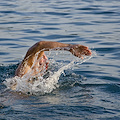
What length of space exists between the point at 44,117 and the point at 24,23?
8.58m

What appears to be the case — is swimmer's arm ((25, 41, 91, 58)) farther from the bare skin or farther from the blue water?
the blue water

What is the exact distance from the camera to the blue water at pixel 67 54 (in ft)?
17.8

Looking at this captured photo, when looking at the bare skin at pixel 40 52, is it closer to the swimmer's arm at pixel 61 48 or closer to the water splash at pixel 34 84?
the swimmer's arm at pixel 61 48

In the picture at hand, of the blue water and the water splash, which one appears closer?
the blue water

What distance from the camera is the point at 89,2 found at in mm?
17781

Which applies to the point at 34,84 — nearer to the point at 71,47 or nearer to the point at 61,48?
the point at 61,48

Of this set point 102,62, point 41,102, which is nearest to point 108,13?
point 102,62

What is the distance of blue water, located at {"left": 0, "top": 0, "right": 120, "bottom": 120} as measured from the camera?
17.8ft

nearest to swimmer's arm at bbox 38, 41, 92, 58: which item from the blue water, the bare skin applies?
the bare skin

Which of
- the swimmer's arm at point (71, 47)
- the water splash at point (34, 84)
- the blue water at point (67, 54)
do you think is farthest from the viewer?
the water splash at point (34, 84)

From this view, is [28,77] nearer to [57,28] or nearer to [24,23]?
[57,28]

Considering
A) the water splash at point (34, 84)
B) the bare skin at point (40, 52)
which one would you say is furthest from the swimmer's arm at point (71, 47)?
the water splash at point (34, 84)

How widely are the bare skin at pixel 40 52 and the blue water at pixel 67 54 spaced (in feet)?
1.79

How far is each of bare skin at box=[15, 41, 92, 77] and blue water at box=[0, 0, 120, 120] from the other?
546 millimetres
